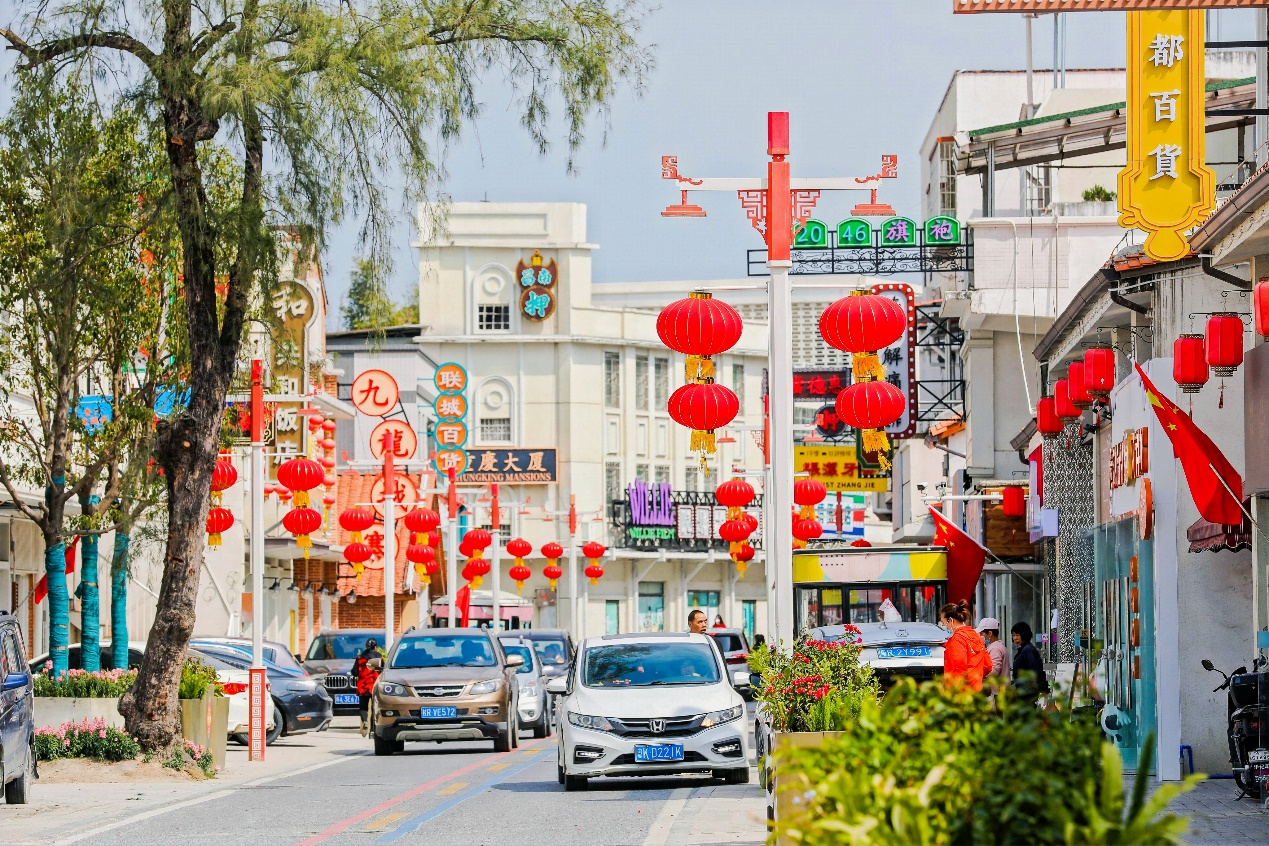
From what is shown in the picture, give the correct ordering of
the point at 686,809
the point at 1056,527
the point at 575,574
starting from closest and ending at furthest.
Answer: the point at 686,809
the point at 1056,527
the point at 575,574

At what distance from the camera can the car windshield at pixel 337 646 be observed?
4062cm

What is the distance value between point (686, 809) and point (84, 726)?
8.47 meters

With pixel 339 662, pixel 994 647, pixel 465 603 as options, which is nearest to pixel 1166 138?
pixel 994 647

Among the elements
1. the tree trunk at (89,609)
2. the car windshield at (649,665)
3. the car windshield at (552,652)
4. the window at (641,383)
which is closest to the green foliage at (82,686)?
the tree trunk at (89,609)

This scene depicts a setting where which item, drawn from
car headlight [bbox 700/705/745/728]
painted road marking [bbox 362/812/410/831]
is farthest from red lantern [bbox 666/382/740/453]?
painted road marking [bbox 362/812/410/831]

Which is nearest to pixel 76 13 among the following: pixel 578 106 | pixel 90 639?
pixel 578 106

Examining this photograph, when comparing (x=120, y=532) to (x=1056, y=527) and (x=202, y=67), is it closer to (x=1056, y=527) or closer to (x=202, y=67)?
(x=202, y=67)

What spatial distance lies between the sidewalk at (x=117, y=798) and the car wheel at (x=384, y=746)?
44cm

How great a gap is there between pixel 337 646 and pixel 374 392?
17.4 feet

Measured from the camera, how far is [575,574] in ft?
262

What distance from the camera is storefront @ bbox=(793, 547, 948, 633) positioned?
34812 millimetres

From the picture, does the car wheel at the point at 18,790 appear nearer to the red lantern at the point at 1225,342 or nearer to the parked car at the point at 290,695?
the red lantern at the point at 1225,342

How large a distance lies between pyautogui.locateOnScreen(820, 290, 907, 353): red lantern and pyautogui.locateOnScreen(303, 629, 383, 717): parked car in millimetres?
19481

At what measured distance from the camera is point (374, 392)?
132ft
